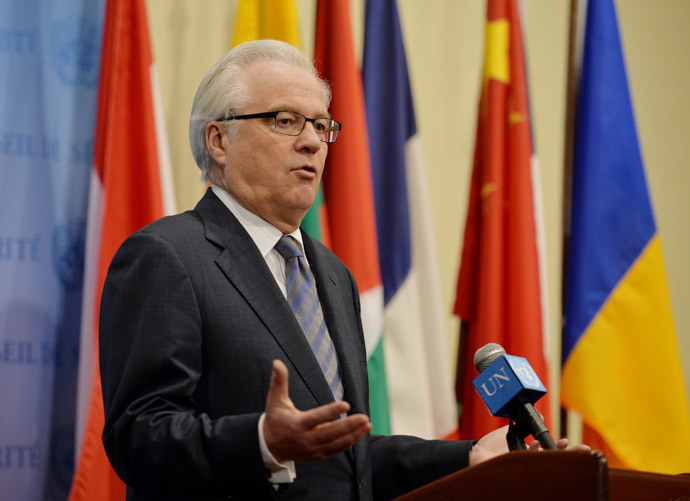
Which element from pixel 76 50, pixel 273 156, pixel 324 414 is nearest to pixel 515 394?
pixel 324 414

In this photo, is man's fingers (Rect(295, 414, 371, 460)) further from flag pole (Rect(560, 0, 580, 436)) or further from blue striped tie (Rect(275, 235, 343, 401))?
flag pole (Rect(560, 0, 580, 436))

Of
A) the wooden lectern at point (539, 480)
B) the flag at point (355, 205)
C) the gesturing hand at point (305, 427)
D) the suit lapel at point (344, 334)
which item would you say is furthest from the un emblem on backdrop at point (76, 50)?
the wooden lectern at point (539, 480)

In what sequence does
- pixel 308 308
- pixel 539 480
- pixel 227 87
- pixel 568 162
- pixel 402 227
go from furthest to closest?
1. pixel 568 162
2. pixel 402 227
3. pixel 227 87
4. pixel 308 308
5. pixel 539 480

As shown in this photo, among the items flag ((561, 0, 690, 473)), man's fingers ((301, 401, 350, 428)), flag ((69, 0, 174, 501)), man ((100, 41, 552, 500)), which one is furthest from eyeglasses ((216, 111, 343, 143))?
flag ((561, 0, 690, 473))

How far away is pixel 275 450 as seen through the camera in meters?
1.18

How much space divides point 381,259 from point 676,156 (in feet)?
6.29

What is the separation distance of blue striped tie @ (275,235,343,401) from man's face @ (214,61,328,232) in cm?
6

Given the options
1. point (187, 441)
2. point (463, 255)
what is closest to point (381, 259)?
point (463, 255)

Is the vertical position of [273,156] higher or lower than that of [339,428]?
higher

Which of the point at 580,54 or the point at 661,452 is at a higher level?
the point at 580,54

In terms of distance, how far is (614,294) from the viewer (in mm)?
3250

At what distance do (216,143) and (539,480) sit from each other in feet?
3.58

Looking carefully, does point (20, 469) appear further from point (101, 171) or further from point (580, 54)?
point (580, 54)

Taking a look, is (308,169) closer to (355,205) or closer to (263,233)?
(263,233)
